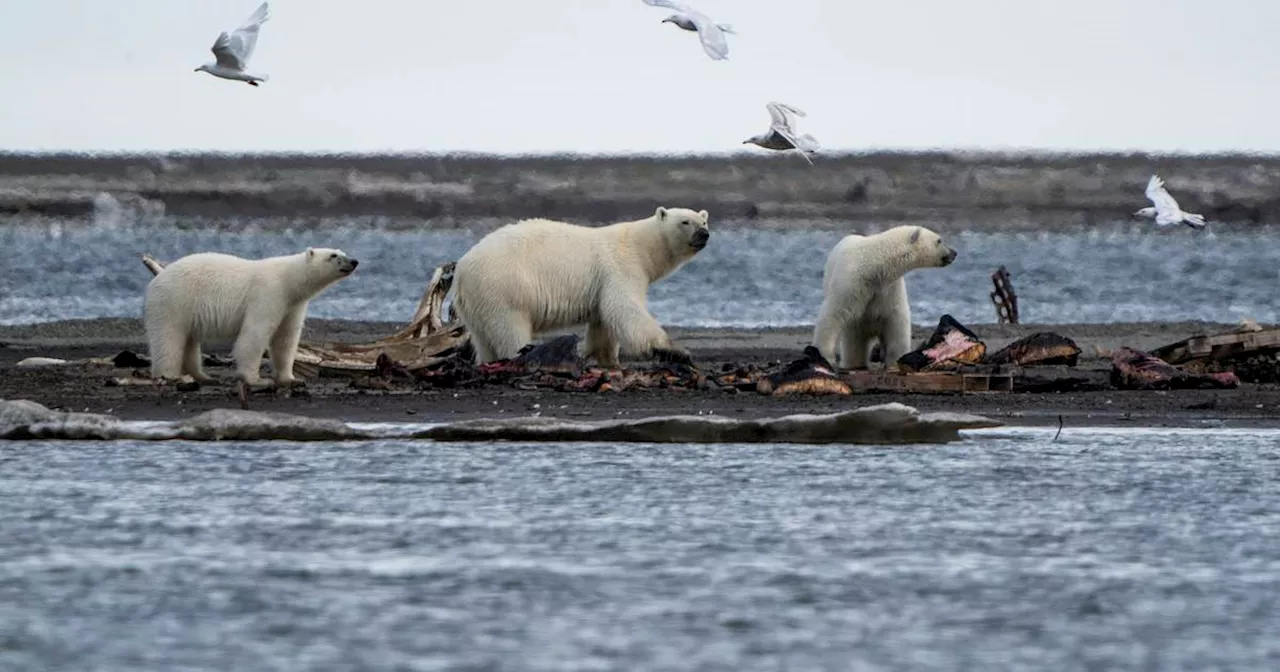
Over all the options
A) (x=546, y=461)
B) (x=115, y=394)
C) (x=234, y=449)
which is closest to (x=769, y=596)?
(x=546, y=461)

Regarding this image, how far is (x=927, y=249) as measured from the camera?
51.2ft

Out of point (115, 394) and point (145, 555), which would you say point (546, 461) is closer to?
point (145, 555)

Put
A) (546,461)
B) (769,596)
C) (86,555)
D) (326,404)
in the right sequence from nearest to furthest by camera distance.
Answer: (769,596) → (86,555) → (546,461) → (326,404)

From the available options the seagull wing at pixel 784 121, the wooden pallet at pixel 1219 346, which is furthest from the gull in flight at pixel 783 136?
the wooden pallet at pixel 1219 346

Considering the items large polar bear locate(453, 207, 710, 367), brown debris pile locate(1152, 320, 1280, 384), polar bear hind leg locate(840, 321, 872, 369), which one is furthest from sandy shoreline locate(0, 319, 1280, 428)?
polar bear hind leg locate(840, 321, 872, 369)

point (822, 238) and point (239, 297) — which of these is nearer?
point (239, 297)

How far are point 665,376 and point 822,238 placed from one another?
36.0m

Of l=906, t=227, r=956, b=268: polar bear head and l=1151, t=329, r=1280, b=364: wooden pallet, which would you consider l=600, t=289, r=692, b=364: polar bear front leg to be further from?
l=1151, t=329, r=1280, b=364: wooden pallet

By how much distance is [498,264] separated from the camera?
570 inches

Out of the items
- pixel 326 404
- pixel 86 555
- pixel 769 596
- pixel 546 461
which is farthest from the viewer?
pixel 326 404

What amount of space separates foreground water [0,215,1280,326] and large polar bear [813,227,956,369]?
22.7 feet

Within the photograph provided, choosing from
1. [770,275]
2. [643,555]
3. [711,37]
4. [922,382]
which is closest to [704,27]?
[711,37]

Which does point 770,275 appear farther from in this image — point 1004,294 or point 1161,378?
point 1161,378

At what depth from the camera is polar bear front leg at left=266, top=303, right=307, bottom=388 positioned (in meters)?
14.1
